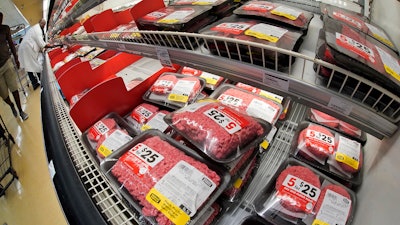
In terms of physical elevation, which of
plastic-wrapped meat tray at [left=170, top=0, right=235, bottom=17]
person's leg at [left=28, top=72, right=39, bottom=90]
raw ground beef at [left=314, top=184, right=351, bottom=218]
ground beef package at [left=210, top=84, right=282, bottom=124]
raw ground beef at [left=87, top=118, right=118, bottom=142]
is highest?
plastic-wrapped meat tray at [left=170, top=0, right=235, bottom=17]

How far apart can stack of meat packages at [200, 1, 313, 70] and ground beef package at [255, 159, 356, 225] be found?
46 centimetres

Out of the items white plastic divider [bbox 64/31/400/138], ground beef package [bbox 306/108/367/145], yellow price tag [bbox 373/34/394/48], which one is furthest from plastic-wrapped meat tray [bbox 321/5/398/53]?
ground beef package [bbox 306/108/367/145]

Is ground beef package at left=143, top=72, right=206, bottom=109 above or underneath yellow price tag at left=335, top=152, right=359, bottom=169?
above

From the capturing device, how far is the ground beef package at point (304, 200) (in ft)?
2.81

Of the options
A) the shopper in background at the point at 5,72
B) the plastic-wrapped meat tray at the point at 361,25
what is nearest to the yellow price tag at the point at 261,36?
the plastic-wrapped meat tray at the point at 361,25

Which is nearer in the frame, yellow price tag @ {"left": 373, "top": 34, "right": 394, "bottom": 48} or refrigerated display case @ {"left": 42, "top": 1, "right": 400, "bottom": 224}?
refrigerated display case @ {"left": 42, "top": 1, "right": 400, "bottom": 224}

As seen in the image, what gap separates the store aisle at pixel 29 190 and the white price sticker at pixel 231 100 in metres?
2.11

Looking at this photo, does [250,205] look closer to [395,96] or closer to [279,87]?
[279,87]

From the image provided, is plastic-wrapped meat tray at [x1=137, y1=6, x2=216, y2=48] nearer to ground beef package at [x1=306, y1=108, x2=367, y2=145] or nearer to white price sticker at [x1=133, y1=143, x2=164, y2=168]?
white price sticker at [x1=133, y1=143, x2=164, y2=168]

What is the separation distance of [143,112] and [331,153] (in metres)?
1.07

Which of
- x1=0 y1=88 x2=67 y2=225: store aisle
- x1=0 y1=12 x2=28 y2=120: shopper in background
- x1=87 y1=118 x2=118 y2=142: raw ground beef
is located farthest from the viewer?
x1=0 y1=12 x2=28 y2=120: shopper in background

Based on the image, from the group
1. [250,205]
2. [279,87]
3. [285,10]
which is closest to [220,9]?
[285,10]

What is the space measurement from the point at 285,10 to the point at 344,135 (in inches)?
25.1

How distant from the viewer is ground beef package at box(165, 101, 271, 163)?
0.98m
